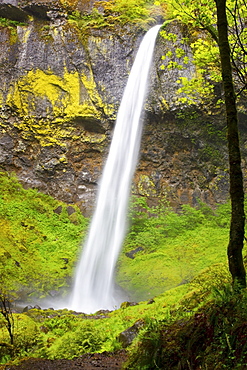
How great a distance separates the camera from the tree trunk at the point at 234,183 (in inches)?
126

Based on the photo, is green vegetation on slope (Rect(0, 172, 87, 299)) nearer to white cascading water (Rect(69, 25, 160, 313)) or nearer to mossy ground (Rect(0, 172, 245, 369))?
mossy ground (Rect(0, 172, 245, 369))

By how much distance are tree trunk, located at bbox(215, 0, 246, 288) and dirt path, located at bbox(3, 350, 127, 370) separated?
1.81 meters

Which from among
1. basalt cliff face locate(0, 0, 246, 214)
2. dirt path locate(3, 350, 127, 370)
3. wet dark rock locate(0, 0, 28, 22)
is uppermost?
wet dark rock locate(0, 0, 28, 22)

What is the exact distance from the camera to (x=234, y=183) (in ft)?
10.7

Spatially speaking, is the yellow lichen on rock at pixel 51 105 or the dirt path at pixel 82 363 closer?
the dirt path at pixel 82 363

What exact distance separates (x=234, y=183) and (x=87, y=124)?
43.3 ft

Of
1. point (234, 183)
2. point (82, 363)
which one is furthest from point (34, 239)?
point (234, 183)

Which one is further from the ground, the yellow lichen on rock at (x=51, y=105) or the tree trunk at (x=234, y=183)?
the yellow lichen on rock at (x=51, y=105)

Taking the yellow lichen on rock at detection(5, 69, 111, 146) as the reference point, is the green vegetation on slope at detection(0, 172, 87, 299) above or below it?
below

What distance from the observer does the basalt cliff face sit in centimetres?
1522

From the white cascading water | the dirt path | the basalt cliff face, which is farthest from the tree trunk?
the basalt cliff face

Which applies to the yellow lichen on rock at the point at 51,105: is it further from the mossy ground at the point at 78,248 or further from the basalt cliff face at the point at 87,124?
the mossy ground at the point at 78,248

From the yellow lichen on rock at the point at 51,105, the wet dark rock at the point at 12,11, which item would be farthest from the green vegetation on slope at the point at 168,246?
the wet dark rock at the point at 12,11

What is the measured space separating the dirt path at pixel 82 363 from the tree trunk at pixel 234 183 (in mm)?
1811
